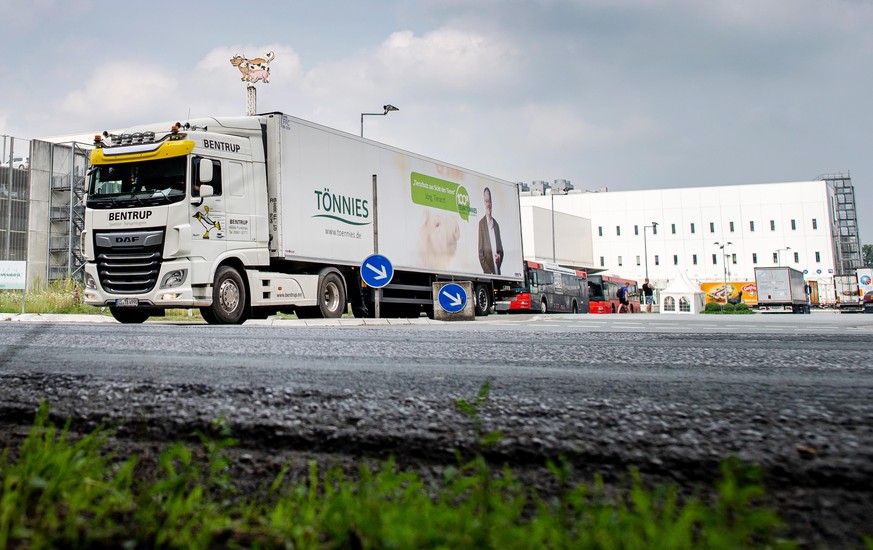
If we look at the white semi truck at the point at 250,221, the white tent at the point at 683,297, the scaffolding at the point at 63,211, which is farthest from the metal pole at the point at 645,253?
the white semi truck at the point at 250,221

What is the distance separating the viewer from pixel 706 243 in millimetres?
84625

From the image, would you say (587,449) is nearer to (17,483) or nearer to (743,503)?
(743,503)

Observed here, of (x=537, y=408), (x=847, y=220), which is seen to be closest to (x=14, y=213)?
(x=537, y=408)

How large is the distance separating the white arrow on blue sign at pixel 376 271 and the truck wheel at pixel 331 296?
82 cm

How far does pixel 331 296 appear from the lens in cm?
1697

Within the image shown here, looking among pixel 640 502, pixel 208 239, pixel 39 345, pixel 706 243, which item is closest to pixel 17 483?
pixel 640 502

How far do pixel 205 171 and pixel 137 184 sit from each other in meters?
1.34

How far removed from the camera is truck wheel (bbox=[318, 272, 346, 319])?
16438mm

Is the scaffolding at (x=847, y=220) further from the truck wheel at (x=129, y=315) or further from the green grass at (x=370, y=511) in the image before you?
the green grass at (x=370, y=511)

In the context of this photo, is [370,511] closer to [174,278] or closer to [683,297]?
[174,278]

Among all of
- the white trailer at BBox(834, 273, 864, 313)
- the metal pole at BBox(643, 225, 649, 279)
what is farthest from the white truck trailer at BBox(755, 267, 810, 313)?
the metal pole at BBox(643, 225, 649, 279)

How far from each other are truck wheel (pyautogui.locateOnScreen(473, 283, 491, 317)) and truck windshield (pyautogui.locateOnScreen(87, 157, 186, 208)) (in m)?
11.3

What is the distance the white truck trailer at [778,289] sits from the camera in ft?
164

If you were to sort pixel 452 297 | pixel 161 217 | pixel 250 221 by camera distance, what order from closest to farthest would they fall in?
pixel 161 217
pixel 250 221
pixel 452 297
